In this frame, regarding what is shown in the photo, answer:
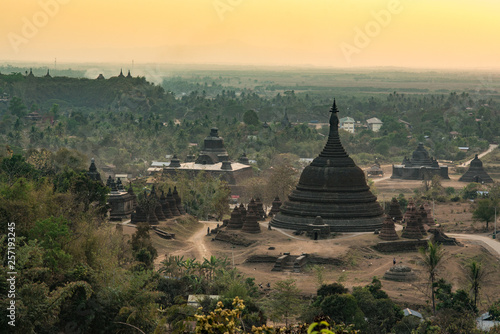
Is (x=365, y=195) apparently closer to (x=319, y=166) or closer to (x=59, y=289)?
(x=319, y=166)

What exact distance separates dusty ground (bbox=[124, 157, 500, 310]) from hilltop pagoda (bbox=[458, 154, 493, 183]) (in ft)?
148

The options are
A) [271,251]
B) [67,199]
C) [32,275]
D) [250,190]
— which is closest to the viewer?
[32,275]

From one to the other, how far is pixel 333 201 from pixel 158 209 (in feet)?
43.7

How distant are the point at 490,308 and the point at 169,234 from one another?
1059 inches

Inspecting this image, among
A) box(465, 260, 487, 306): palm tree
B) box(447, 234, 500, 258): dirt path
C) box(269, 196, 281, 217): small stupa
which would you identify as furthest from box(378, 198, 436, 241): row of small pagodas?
box(465, 260, 487, 306): palm tree

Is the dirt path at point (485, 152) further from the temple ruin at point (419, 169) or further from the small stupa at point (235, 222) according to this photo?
the small stupa at point (235, 222)

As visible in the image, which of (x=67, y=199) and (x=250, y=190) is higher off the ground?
(x=67, y=199)

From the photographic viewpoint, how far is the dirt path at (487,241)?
65.2 metres

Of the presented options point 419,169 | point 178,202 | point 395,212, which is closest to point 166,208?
point 178,202

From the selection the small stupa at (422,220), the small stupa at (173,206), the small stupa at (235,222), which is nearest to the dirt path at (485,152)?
the small stupa at (422,220)

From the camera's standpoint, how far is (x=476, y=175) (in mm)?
113562

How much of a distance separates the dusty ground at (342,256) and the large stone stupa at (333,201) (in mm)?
1329

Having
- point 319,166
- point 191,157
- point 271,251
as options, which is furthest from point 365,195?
point 191,157

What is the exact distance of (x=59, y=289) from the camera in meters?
39.9
